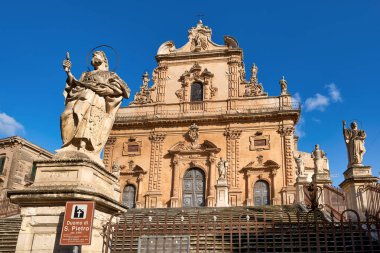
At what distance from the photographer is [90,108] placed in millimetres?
5367

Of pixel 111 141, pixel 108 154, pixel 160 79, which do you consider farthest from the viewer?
pixel 160 79

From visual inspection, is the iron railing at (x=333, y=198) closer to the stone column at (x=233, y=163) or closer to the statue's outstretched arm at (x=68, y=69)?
the stone column at (x=233, y=163)

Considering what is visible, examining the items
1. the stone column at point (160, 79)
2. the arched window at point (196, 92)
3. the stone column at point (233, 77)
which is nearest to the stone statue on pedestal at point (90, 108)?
the stone column at point (233, 77)

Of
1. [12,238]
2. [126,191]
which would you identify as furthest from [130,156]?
[12,238]

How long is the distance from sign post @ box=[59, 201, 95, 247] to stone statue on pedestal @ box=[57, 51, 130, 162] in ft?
3.11

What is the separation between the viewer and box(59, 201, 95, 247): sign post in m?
4.39

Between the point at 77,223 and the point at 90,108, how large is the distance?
1721 millimetres

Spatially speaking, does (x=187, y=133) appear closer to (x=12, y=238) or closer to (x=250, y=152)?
(x=250, y=152)

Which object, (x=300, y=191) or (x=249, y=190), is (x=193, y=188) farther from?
(x=300, y=191)

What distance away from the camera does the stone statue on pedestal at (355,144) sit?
37.0 ft

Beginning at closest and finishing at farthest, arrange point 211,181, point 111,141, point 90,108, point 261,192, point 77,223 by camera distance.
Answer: point 77,223, point 90,108, point 261,192, point 211,181, point 111,141

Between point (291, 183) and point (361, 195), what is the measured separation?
12.4 m

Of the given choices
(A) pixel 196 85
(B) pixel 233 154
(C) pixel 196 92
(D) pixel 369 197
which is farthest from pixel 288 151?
(D) pixel 369 197

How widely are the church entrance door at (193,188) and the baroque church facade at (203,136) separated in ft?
0.21
